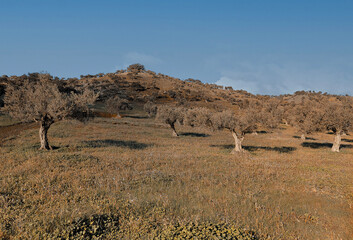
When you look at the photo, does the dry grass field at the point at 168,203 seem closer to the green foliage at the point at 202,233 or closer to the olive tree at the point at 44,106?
the green foliage at the point at 202,233

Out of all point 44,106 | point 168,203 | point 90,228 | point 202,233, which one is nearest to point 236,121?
point 168,203

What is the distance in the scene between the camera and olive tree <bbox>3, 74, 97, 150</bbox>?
895 inches

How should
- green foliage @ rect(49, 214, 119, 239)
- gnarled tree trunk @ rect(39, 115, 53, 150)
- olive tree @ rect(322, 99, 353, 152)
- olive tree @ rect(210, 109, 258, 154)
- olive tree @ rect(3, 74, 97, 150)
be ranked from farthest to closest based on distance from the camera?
olive tree @ rect(322, 99, 353, 152) < olive tree @ rect(210, 109, 258, 154) < gnarled tree trunk @ rect(39, 115, 53, 150) < olive tree @ rect(3, 74, 97, 150) < green foliage @ rect(49, 214, 119, 239)

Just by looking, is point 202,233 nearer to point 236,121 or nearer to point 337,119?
point 236,121

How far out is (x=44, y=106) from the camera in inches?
914

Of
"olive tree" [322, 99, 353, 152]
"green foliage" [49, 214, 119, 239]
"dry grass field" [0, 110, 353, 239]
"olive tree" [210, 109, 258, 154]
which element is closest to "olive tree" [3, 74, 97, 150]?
"dry grass field" [0, 110, 353, 239]

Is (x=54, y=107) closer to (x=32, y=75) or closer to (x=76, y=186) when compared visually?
(x=76, y=186)

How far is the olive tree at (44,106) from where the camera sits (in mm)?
22734

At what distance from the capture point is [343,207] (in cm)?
966

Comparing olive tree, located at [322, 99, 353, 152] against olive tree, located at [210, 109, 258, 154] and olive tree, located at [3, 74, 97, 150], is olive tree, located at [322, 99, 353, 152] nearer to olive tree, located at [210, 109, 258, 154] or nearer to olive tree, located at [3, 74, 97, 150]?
olive tree, located at [210, 109, 258, 154]

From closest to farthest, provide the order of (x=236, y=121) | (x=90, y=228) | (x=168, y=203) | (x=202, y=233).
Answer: (x=202, y=233) < (x=90, y=228) < (x=168, y=203) < (x=236, y=121)

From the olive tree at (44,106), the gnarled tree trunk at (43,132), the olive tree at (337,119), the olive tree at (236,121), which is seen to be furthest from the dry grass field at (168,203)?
the olive tree at (337,119)

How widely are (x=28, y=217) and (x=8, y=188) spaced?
4495 millimetres

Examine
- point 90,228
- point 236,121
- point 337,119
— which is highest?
point 337,119
